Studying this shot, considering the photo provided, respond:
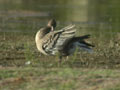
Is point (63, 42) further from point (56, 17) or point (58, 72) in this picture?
point (56, 17)

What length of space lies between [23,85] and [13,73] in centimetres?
83

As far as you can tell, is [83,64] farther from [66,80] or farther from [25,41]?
[25,41]

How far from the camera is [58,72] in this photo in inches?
286

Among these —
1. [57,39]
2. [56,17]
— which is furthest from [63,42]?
[56,17]

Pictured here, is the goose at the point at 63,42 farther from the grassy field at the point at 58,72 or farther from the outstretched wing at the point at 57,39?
the grassy field at the point at 58,72

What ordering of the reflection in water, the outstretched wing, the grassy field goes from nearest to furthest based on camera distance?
the grassy field, the outstretched wing, the reflection in water

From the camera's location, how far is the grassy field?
6422 mm

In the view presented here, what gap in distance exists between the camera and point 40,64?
8.73m

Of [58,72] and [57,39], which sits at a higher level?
[57,39]

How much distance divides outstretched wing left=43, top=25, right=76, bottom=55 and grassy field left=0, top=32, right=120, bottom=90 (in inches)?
12.1

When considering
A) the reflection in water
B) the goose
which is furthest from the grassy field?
the reflection in water

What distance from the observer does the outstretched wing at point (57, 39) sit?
8766 millimetres

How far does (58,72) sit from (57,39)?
1704mm

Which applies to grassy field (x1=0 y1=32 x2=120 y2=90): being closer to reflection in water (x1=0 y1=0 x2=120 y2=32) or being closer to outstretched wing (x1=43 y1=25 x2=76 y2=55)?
outstretched wing (x1=43 y1=25 x2=76 y2=55)
